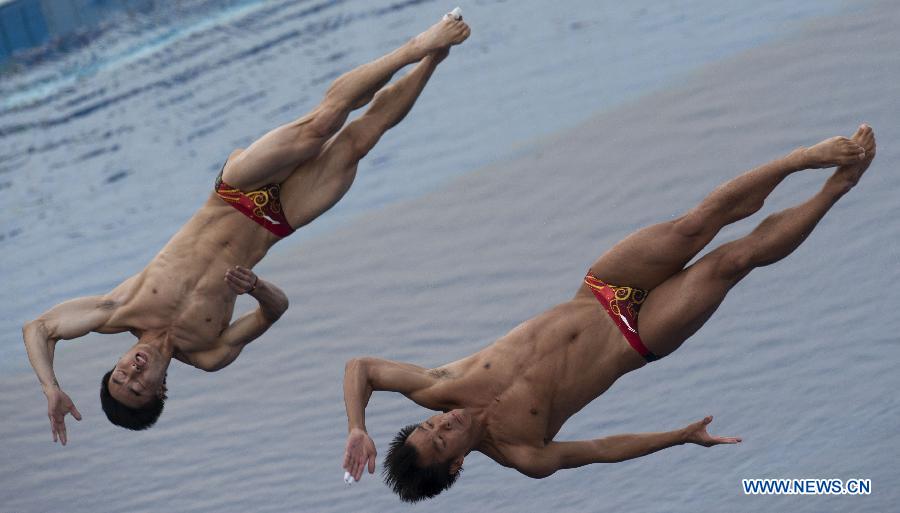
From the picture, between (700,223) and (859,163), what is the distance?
571 millimetres

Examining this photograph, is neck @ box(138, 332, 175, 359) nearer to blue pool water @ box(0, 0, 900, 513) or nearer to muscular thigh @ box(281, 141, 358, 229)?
muscular thigh @ box(281, 141, 358, 229)

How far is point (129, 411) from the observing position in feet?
17.1

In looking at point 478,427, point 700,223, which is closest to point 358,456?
point 478,427

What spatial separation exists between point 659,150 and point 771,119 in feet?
2.25

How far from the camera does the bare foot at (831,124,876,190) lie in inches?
167

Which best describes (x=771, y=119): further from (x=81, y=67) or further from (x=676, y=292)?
(x=81, y=67)

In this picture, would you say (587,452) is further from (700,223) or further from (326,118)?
(326,118)

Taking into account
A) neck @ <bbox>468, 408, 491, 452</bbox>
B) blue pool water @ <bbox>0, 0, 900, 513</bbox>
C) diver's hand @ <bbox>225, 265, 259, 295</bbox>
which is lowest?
blue pool water @ <bbox>0, 0, 900, 513</bbox>

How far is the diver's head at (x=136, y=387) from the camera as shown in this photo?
17.0 ft

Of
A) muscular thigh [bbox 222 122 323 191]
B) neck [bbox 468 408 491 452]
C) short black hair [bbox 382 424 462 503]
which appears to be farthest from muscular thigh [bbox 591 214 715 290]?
muscular thigh [bbox 222 122 323 191]

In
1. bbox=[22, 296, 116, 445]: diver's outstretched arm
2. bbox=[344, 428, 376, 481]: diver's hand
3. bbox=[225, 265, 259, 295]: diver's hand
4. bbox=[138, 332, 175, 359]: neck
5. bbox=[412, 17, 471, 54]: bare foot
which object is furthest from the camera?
bbox=[138, 332, 175, 359]: neck

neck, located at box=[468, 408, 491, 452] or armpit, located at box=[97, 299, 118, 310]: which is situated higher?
armpit, located at box=[97, 299, 118, 310]

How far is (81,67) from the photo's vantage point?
11.4m

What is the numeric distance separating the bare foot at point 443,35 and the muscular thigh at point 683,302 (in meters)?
1.26
